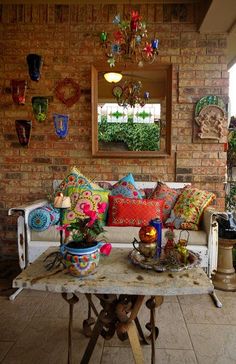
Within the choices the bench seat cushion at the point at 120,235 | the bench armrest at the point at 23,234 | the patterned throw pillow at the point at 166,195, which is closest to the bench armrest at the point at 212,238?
the bench seat cushion at the point at 120,235

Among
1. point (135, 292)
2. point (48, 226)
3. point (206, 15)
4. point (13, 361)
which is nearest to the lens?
point (135, 292)

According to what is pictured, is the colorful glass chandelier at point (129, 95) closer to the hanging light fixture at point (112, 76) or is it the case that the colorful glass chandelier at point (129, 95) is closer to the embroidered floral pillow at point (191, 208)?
the hanging light fixture at point (112, 76)

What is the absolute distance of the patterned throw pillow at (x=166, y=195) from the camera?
9.23 feet

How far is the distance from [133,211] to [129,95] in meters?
1.39

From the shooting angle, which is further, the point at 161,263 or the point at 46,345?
the point at 46,345

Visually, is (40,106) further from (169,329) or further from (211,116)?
(169,329)

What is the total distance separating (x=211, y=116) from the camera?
10.4ft

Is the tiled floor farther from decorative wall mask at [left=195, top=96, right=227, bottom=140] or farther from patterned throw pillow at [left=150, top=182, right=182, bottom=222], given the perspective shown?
decorative wall mask at [left=195, top=96, right=227, bottom=140]

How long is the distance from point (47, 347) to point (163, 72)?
278 cm

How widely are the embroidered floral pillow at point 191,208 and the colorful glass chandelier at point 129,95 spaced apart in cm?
122

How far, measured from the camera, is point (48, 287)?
1.34m

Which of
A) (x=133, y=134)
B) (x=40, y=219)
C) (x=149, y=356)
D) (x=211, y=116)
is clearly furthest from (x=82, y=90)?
(x=149, y=356)

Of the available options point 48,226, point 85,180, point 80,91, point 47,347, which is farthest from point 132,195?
point 47,347

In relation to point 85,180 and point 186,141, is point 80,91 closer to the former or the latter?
point 85,180
